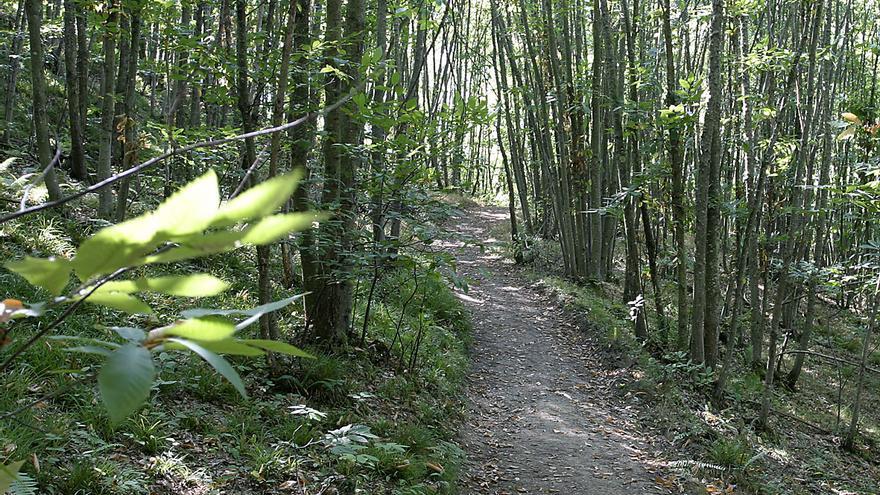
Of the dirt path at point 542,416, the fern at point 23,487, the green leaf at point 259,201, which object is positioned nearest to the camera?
the green leaf at point 259,201

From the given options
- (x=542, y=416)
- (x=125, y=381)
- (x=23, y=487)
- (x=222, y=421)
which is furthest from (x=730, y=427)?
(x=125, y=381)

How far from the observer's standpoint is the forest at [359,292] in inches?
30.6

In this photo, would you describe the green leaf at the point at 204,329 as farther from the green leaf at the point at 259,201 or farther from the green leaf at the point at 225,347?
the green leaf at the point at 259,201

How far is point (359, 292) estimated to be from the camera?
788cm

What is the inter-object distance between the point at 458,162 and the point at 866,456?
810 centimetres

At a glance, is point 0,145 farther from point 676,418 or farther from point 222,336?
point 222,336

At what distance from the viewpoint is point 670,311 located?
13.6m

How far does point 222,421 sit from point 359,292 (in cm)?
355

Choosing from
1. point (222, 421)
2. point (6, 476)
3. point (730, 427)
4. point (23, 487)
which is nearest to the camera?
point (6, 476)

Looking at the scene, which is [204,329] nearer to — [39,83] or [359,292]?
[359,292]

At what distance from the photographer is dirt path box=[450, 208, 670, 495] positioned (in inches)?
229

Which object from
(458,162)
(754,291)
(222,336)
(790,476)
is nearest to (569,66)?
(754,291)

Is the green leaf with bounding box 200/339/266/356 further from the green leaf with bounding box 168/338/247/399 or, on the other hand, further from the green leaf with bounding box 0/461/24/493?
the green leaf with bounding box 0/461/24/493

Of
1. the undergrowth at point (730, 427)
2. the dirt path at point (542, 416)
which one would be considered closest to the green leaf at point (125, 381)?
the dirt path at point (542, 416)
